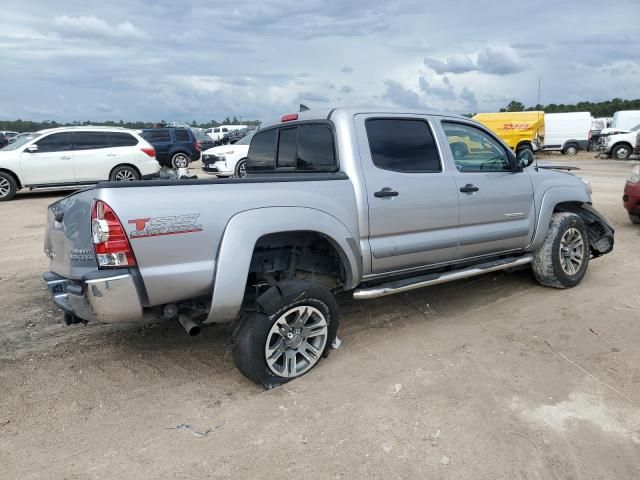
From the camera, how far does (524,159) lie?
5.13 m

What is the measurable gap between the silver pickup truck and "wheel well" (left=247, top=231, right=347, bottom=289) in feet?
0.03

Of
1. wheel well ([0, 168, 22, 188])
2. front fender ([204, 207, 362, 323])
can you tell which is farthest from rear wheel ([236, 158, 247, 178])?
wheel well ([0, 168, 22, 188])

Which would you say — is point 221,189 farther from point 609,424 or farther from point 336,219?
point 609,424

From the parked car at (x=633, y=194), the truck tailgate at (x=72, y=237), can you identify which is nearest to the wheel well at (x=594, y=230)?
the parked car at (x=633, y=194)

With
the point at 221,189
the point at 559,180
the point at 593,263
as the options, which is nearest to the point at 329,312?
the point at 221,189

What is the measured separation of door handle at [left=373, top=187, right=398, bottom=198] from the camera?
399 cm

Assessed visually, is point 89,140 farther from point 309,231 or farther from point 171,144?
point 309,231

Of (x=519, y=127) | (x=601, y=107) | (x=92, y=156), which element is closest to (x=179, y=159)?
(x=92, y=156)

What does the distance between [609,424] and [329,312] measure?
6.15 ft

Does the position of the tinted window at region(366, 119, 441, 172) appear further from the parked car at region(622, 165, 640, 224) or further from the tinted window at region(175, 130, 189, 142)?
the tinted window at region(175, 130, 189, 142)

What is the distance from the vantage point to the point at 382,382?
12.0ft

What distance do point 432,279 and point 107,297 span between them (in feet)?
→ 8.47

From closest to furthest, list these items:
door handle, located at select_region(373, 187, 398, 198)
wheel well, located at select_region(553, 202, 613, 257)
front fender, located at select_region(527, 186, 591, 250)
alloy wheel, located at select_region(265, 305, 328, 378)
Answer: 1. alloy wheel, located at select_region(265, 305, 328, 378)
2. door handle, located at select_region(373, 187, 398, 198)
3. front fender, located at select_region(527, 186, 591, 250)
4. wheel well, located at select_region(553, 202, 613, 257)

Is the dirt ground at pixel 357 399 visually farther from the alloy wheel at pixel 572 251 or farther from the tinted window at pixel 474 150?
the tinted window at pixel 474 150
